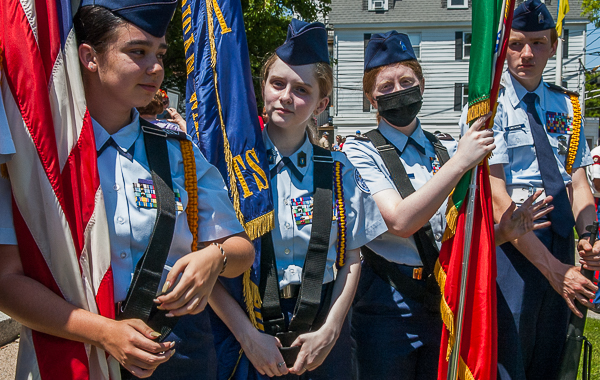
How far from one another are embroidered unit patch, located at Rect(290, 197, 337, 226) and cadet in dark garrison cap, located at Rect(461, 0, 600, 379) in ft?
3.38

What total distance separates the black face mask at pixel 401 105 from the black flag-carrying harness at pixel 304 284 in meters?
0.70

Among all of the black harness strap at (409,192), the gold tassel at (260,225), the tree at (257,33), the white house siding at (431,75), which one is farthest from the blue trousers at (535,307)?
the white house siding at (431,75)

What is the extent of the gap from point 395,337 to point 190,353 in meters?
1.06

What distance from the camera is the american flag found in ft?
4.71

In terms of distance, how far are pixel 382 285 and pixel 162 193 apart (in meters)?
1.28

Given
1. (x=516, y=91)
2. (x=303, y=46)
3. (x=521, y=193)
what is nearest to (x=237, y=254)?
(x=303, y=46)

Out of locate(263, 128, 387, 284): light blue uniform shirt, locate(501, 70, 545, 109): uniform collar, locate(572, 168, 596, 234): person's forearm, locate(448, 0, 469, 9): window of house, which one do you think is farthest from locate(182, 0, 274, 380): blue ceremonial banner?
locate(448, 0, 469, 9): window of house

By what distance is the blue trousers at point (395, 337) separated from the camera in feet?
8.02

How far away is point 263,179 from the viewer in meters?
2.10

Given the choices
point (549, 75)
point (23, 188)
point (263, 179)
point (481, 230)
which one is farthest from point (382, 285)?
point (549, 75)

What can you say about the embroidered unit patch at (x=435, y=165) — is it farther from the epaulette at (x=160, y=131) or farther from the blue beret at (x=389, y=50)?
the epaulette at (x=160, y=131)

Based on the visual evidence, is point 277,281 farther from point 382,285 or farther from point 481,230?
point 481,230

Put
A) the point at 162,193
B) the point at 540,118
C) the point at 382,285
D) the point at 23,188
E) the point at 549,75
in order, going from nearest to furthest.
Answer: the point at 23,188 < the point at 162,193 < the point at 382,285 < the point at 540,118 < the point at 549,75

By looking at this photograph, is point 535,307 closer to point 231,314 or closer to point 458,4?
point 231,314
